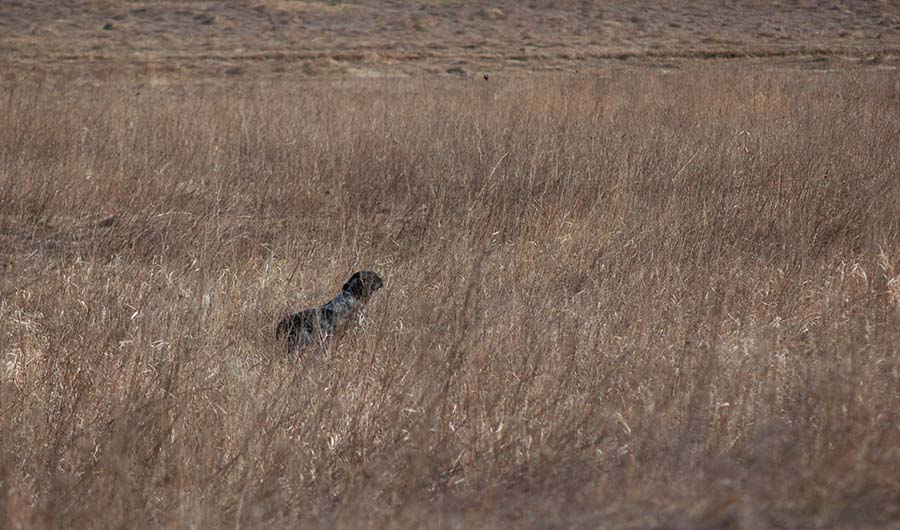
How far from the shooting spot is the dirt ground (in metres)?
21.5

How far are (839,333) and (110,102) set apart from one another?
8.60 m

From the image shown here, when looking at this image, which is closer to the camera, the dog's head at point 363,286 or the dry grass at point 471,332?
the dry grass at point 471,332

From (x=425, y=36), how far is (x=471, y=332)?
2706 cm

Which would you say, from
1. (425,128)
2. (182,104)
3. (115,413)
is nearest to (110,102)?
(182,104)

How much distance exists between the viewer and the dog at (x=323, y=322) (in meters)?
3.49

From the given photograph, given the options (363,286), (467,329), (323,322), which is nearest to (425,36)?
(363,286)

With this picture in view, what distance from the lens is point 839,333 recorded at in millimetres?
3078

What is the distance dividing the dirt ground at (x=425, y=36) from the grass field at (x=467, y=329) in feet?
38.5

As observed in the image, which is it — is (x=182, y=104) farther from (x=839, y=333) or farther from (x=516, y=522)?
(x=516, y=522)

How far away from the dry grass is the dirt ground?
11.9m

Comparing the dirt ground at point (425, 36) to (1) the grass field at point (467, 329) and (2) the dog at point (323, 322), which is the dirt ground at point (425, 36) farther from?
(2) the dog at point (323, 322)

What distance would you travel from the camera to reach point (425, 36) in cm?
2927

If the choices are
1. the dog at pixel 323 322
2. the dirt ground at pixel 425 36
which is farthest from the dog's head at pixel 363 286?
the dirt ground at pixel 425 36

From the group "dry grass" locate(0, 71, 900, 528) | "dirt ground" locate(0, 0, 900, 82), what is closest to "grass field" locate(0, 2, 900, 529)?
"dry grass" locate(0, 71, 900, 528)
